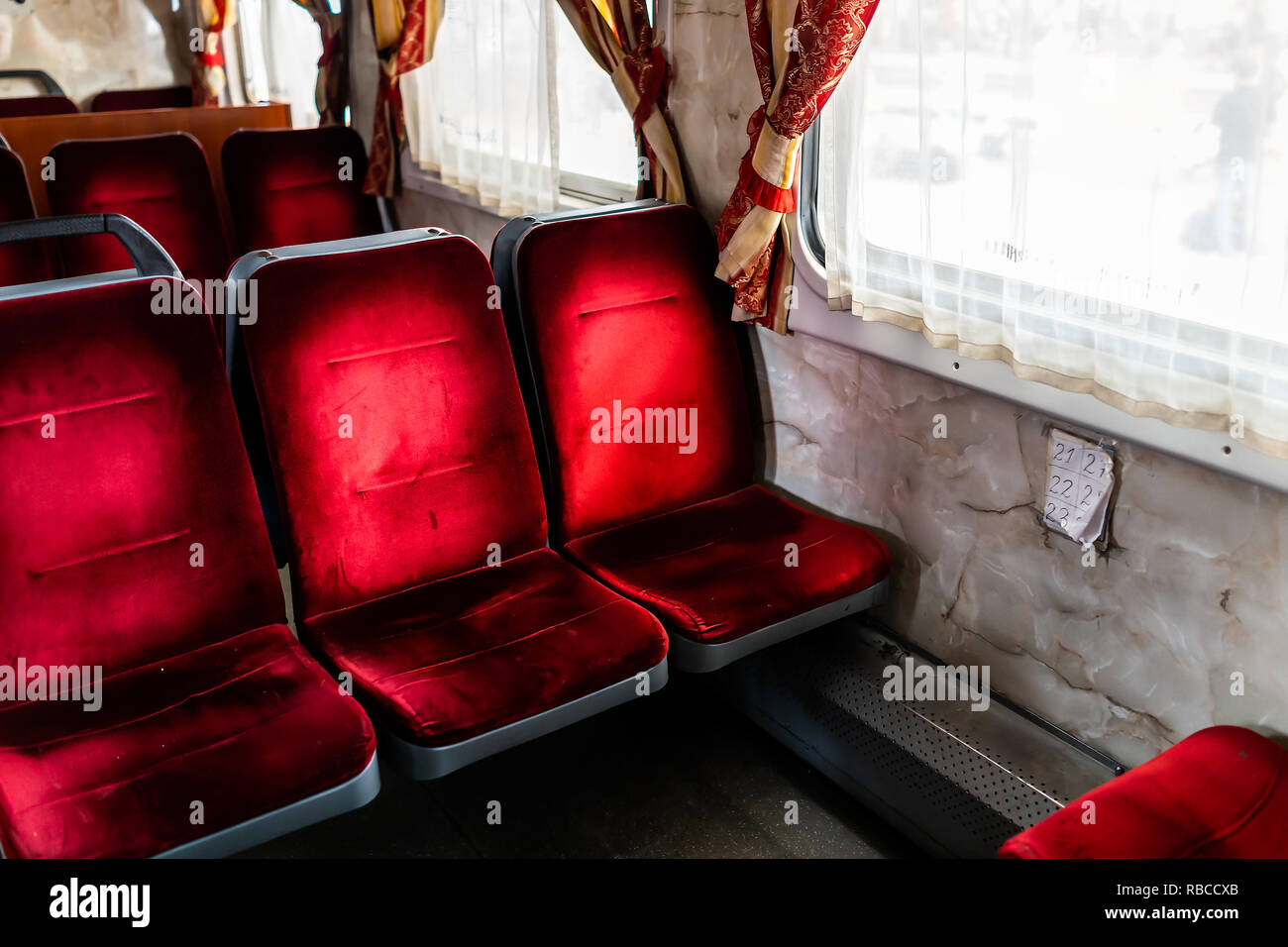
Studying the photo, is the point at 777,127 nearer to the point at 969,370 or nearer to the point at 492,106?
the point at 969,370

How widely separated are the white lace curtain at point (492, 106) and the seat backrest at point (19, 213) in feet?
4.54

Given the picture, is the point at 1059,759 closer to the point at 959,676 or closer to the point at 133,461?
the point at 959,676

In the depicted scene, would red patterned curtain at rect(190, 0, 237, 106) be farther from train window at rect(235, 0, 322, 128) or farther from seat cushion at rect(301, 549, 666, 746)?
seat cushion at rect(301, 549, 666, 746)

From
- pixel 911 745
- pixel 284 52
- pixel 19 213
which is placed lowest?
pixel 911 745

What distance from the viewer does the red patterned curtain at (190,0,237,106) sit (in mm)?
6273

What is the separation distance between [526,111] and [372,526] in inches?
73.7

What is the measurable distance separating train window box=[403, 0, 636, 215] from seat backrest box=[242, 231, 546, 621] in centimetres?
125

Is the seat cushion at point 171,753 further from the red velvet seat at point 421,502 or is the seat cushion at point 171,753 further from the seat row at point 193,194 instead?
the seat row at point 193,194

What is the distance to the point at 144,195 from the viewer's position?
11.5ft

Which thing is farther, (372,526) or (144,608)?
(372,526)

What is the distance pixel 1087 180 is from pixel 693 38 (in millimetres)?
1202

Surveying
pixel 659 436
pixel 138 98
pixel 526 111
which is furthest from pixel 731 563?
pixel 138 98

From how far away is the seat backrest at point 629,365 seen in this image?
231 cm
